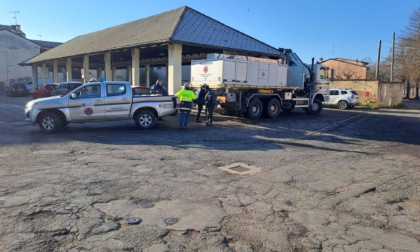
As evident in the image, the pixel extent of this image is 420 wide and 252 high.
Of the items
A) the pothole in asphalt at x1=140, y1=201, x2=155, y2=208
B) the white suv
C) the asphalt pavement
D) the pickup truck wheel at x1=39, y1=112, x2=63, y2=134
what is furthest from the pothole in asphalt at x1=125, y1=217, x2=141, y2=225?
the white suv

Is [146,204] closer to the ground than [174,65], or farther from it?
closer to the ground

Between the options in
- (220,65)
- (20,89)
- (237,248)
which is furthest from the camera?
(20,89)

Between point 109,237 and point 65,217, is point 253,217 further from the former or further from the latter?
point 65,217

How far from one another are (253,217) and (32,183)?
12.7ft

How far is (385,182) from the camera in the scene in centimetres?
648

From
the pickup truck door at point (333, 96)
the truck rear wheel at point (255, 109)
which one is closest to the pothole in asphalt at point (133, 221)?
the truck rear wheel at point (255, 109)

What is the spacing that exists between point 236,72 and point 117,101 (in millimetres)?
5892

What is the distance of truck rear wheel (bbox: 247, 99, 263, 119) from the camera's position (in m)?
16.2

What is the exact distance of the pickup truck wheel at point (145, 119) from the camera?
12.5 meters

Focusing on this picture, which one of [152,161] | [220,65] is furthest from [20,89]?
[152,161]

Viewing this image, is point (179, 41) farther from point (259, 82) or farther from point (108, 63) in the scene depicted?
point (108, 63)

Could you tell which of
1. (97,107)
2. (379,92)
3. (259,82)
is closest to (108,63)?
(259,82)

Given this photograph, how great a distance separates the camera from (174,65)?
1812 cm

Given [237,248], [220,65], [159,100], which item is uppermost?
[220,65]
